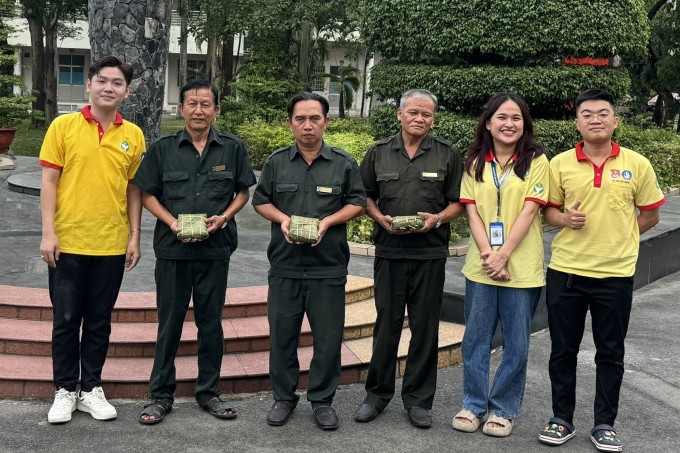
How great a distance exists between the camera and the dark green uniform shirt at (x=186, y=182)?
498cm

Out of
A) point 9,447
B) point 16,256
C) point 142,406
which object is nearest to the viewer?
point 9,447

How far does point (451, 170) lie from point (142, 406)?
89.0 inches

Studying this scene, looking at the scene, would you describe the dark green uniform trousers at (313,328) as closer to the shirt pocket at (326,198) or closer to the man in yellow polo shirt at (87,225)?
the shirt pocket at (326,198)

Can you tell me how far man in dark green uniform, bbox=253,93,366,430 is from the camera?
197 inches

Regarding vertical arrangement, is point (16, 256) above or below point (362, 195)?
below

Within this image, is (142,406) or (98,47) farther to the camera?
(98,47)

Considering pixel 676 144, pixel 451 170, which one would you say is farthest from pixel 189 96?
pixel 676 144

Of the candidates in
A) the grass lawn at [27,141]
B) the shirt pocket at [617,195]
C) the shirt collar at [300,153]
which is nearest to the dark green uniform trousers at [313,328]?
the shirt collar at [300,153]

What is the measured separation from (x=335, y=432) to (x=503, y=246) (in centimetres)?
137

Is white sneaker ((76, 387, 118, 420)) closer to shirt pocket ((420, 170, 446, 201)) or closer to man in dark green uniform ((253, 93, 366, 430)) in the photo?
man in dark green uniform ((253, 93, 366, 430))

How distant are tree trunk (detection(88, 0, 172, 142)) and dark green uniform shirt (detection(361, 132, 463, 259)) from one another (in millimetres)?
6953

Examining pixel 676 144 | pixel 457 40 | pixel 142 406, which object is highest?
pixel 457 40

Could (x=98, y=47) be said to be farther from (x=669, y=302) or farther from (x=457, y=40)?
(x=669, y=302)

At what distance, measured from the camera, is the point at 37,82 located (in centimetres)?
2752
